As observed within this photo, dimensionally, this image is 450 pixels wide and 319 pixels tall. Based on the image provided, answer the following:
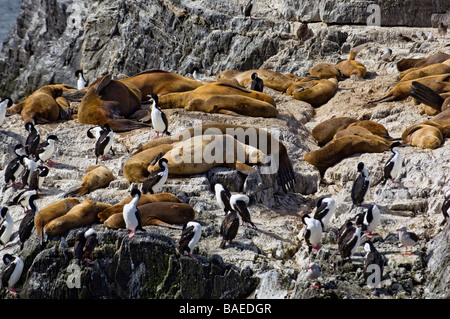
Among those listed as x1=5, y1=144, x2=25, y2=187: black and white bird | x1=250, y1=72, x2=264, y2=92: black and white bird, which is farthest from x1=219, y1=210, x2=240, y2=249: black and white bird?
x1=250, y1=72, x2=264, y2=92: black and white bird

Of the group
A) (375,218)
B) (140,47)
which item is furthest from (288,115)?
(140,47)

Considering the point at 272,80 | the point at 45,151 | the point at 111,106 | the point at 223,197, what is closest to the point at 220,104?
the point at 111,106

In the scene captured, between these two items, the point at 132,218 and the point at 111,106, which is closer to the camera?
the point at 132,218

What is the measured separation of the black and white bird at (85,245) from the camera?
375 inches

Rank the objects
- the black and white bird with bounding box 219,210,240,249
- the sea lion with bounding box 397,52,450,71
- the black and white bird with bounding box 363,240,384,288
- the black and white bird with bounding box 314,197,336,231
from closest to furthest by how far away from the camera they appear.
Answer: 1. the black and white bird with bounding box 363,240,384,288
2. the black and white bird with bounding box 219,210,240,249
3. the black and white bird with bounding box 314,197,336,231
4. the sea lion with bounding box 397,52,450,71

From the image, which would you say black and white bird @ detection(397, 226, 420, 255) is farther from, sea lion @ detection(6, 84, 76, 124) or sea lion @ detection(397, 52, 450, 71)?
sea lion @ detection(397, 52, 450, 71)

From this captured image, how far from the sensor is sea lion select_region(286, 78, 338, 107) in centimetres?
1641

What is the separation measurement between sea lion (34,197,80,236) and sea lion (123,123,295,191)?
1.09 metres

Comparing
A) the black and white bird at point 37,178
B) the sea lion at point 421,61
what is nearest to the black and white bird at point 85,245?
the black and white bird at point 37,178

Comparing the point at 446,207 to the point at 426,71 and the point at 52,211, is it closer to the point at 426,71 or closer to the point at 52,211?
the point at 52,211

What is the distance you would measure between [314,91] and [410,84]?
7.03 ft

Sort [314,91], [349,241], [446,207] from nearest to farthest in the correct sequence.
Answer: [349,241] → [446,207] → [314,91]

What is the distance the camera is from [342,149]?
12.1 m

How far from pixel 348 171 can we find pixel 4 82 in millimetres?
21035
